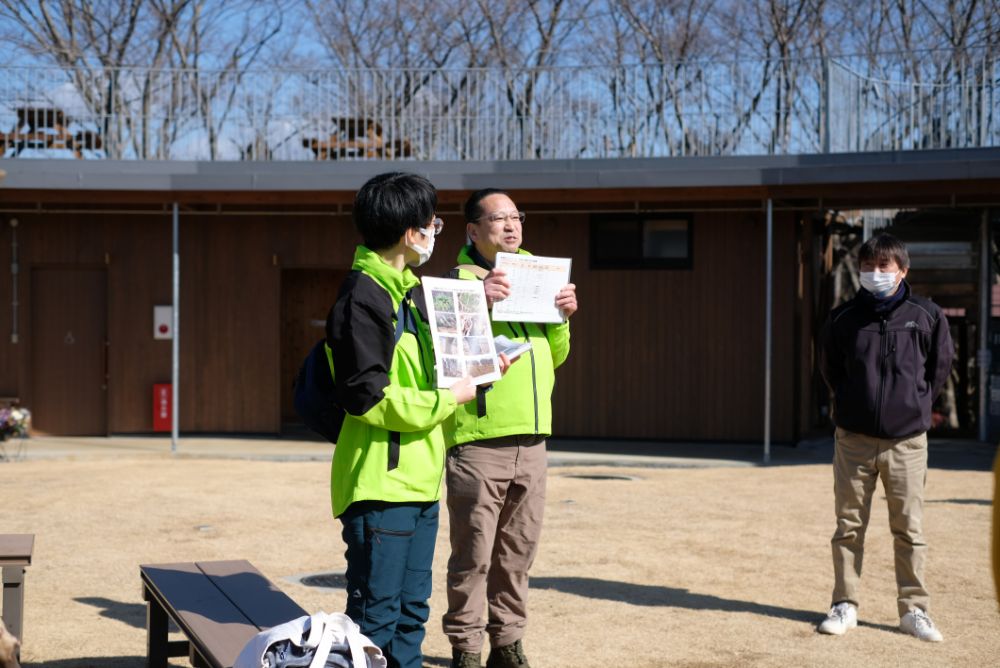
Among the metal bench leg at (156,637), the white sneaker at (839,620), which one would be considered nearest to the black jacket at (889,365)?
the white sneaker at (839,620)

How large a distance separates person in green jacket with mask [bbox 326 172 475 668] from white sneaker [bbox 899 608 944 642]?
9.73 feet

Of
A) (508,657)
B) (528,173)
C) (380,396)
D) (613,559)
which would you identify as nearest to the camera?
(380,396)

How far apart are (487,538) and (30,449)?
11.3 metres

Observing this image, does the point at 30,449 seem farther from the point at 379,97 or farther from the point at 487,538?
the point at 487,538

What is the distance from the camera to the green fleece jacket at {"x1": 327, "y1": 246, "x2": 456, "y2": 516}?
3.46 m

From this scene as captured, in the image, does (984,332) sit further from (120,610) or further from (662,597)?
(120,610)

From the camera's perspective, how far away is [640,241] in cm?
1519

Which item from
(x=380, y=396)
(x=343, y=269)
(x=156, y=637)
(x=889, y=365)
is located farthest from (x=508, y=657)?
(x=343, y=269)

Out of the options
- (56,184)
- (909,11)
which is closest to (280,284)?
(56,184)

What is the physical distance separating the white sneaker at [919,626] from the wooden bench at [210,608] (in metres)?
2.97

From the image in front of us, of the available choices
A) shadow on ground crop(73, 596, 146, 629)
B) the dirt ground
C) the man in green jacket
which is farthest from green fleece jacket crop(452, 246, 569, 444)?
shadow on ground crop(73, 596, 146, 629)

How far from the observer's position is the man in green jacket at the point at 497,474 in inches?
183

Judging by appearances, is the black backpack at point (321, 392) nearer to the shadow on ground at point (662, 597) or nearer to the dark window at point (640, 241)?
the shadow on ground at point (662, 597)

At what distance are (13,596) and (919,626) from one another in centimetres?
407
